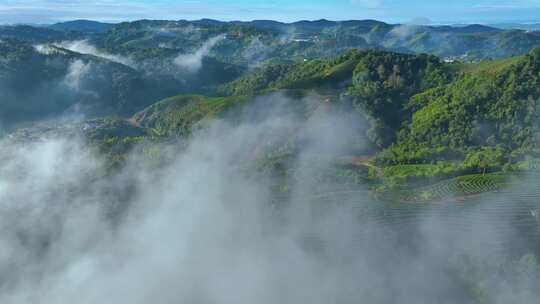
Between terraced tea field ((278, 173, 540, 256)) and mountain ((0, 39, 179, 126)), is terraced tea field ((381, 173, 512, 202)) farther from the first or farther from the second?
mountain ((0, 39, 179, 126))

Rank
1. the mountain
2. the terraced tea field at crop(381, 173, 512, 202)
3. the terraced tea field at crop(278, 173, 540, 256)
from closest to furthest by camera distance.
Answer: the terraced tea field at crop(278, 173, 540, 256) → the terraced tea field at crop(381, 173, 512, 202) → the mountain

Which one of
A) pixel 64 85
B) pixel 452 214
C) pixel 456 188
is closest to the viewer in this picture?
pixel 452 214

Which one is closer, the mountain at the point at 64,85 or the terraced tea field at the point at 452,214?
the terraced tea field at the point at 452,214

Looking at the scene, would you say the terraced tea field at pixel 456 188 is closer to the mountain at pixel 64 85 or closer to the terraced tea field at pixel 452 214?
the terraced tea field at pixel 452 214

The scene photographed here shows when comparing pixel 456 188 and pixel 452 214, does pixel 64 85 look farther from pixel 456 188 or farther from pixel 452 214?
pixel 452 214

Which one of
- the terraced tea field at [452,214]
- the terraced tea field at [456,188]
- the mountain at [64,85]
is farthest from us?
the mountain at [64,85]

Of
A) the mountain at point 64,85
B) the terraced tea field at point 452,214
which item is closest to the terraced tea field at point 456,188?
the terraced tea field at point 452,214

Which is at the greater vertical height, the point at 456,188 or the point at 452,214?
the point at 456,188

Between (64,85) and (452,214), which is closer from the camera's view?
(452,214)

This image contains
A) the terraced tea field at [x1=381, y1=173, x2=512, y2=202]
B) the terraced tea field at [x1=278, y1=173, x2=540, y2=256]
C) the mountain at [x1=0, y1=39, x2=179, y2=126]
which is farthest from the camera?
the mountain at [x1=0, y1=39, x2=179, y2=126]

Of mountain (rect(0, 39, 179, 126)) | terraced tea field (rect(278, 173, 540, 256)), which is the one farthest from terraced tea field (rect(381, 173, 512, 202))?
mountain (rect(0, 39, 179, 126))

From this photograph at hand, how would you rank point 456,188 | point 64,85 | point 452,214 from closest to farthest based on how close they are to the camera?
point 452,214 < point 456,188 < point 64,85

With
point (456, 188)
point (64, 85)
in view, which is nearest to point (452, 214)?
point (456, 188)

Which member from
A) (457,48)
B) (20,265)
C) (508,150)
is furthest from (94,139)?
(457,48)
